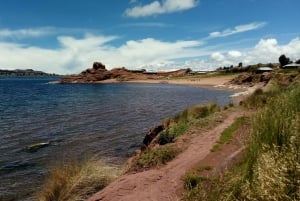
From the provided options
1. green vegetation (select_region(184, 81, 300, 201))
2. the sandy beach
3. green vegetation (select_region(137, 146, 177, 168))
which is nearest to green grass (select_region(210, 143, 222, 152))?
green vegetation (select_region(137, 146, 177, 168))

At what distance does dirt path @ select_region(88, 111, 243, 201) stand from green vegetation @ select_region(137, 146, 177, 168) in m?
0.26

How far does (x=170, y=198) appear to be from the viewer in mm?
7574

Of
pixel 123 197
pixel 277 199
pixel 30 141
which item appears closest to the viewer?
pixel 277 199

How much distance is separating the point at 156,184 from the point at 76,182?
2.81 meters

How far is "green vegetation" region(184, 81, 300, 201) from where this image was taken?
4.34m

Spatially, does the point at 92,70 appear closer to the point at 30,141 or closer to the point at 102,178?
the point at 30,141

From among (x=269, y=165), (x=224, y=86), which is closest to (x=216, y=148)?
(x=269, y=165)

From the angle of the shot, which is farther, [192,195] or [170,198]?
[170,198]

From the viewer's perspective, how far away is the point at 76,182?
10281mm

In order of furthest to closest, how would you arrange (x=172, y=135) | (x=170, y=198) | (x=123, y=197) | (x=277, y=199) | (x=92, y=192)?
(x=172, y=135) → (x=92, y=192) → (x=123, y=197) → (x=170, y=198) → (x=277, y=199)

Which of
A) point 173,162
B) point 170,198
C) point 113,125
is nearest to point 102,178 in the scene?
point 173,162

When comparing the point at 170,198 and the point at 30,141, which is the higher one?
the point at 170,198

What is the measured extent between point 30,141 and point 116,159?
7.73 metres

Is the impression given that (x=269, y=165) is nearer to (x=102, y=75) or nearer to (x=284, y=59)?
(x=284, y=59)
